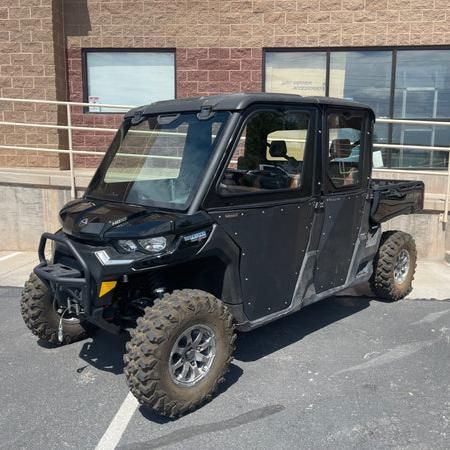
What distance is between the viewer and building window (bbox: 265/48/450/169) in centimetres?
949

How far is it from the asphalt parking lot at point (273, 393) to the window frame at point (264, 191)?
1.32 m

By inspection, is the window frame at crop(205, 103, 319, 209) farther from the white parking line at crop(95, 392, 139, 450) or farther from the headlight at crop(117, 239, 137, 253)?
the white parking line at crop(95, 392, 139, 450)

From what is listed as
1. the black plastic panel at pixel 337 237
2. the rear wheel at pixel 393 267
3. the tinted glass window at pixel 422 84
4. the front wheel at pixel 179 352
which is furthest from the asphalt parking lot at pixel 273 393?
the tinted glass window at pixel 422 84

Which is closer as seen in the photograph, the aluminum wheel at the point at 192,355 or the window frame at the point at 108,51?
the aluminum wheel at the point at 192,355

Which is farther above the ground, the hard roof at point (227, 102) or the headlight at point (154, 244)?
the hard roof at point (227, 102)

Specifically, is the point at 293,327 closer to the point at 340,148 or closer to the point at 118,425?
the point at 340,148

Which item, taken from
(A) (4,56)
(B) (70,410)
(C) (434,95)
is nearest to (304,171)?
(B) (70,410)

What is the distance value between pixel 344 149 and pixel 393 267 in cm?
160

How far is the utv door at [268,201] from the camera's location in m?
3.57

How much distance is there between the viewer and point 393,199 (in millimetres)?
5133

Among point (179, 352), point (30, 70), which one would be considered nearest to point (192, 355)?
point (179, 352)

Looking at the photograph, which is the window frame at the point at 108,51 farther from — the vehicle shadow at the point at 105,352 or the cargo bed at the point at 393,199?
the vehicle shadow at the point at 105,352

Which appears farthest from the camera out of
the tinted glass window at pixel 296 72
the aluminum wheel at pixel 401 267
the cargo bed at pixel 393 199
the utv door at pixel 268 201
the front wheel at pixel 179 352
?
the tinted glass window at pixel 296 72

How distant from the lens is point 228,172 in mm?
3543
